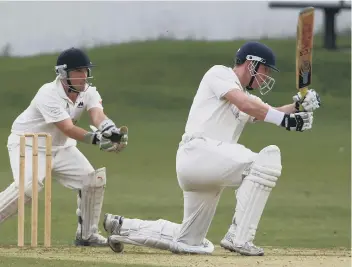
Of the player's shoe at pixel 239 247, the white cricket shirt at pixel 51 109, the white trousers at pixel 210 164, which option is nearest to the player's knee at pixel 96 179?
the white cricket shirt at pixel 51 109

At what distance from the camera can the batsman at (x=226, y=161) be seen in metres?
7.08

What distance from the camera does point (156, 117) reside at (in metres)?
21.8

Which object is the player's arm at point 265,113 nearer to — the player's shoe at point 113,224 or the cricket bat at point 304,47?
the cricket bat at point 304,47

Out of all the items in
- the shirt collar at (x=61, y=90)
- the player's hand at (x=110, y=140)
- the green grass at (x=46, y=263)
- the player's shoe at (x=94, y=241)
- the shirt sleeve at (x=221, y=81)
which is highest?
the shirt sleeve at (x=221, y=81)

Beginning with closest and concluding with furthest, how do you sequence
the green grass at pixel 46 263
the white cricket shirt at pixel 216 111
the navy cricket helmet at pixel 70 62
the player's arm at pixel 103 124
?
1. the green grass at pixel 46 263
2. the white cricket shirt at pixel 216 111
3. the player's arm at pixel 103 124
4. the navy cricket helmet at pixel 70 62

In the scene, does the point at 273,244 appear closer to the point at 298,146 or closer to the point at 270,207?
the point at 270,207

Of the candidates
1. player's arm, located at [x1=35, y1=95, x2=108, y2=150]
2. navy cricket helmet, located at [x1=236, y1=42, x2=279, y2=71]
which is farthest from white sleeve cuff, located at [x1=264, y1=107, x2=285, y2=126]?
player's arm, located at [x1=35, y1=95, x2=108, y2=150]

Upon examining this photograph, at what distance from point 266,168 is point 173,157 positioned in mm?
9663

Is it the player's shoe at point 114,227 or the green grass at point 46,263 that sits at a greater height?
the green grass at point 46,263

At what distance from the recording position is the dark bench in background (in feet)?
79.4

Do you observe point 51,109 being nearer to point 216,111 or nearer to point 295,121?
point 216,111

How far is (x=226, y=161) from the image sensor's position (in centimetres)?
709

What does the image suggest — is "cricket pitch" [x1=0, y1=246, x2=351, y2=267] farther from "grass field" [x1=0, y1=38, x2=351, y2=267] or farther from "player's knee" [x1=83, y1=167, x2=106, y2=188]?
"player's knee" [x1=83, y1=167, x2=106, y2=188]

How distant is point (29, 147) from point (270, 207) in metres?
4.27
